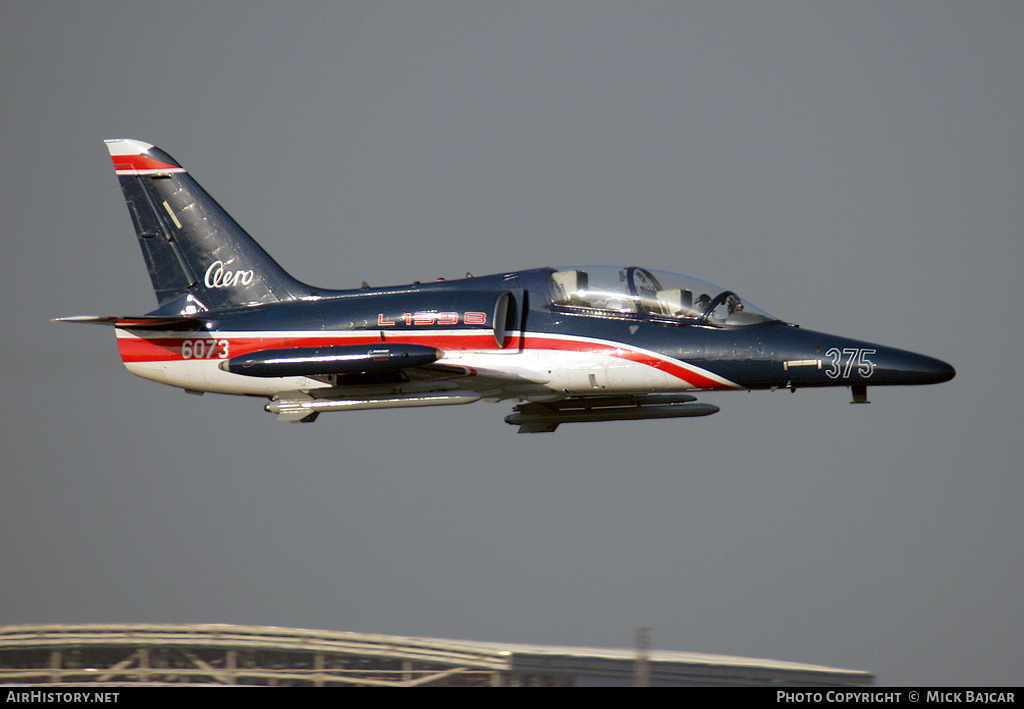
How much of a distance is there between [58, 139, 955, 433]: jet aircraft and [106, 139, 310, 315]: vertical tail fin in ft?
0.13

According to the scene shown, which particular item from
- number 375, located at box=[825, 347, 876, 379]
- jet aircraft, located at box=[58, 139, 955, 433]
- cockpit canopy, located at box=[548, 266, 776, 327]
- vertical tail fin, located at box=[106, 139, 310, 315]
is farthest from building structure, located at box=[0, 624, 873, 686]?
number 375, located at box=[825, 347, 876, 379]

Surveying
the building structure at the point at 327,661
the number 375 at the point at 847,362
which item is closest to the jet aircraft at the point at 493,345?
the number 375 at the point at 847,362

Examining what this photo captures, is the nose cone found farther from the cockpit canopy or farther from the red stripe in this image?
the red stripe

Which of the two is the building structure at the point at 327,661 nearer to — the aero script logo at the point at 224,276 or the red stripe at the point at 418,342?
the red stripe at the point at 418,342

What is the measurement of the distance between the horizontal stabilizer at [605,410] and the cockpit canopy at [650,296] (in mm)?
1731

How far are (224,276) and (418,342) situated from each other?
430 cm

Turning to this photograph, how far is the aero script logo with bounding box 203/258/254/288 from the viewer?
58.5ft

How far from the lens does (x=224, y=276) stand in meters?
17.9

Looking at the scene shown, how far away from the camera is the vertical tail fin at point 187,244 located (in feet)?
58.3

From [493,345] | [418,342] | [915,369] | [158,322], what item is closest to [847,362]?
[915,369]
